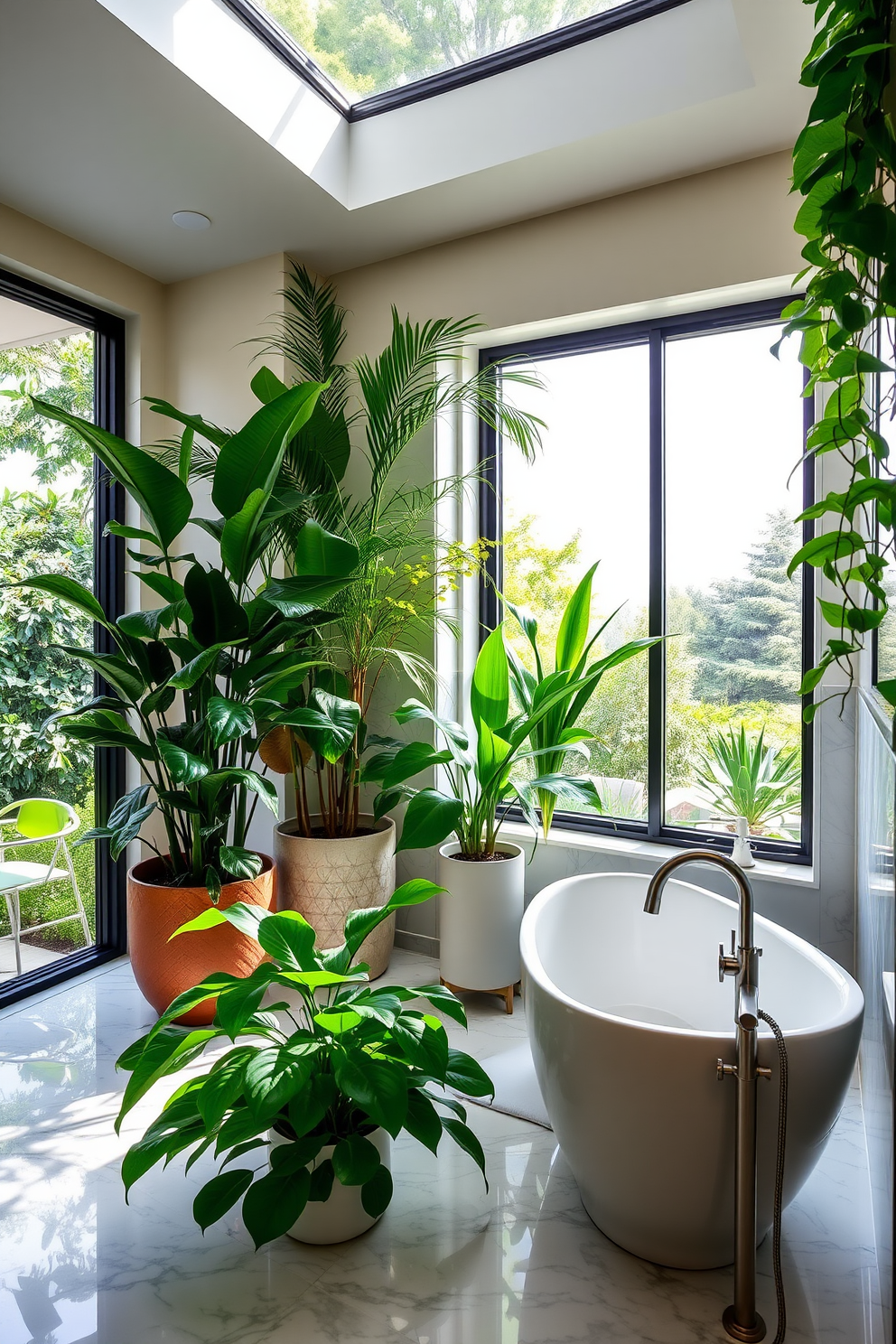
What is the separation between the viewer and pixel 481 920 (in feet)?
8.54

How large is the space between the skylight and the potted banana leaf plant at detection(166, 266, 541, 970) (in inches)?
28.2

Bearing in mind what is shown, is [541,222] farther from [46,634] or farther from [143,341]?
[46,634]

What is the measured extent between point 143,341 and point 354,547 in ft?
4.97

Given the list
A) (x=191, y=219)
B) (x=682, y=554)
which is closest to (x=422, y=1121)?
(x=682, y=554)

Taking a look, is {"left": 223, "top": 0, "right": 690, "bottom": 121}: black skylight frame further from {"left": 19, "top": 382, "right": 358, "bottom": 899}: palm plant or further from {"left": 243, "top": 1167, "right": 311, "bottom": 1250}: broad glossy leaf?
{"left": 243, "top": 1167, "right": 311, "bottom": 1250}: broad glossy leaf

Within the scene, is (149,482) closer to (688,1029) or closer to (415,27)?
(415,27)

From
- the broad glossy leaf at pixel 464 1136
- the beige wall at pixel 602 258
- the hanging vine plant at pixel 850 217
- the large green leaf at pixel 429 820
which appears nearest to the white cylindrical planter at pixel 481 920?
the large green leaf at pixel 429 820

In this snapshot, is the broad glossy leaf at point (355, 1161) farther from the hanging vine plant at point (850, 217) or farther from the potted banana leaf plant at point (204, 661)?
the hanging vine plant at point (850, 217)

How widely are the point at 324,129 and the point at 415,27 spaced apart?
41cm

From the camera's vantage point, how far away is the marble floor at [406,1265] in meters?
1.43

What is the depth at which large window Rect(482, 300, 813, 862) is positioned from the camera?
8.68ft

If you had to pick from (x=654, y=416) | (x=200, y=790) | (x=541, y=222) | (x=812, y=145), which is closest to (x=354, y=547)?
(x=200, y=790)

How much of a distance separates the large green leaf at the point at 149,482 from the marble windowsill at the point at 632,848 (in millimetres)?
1579

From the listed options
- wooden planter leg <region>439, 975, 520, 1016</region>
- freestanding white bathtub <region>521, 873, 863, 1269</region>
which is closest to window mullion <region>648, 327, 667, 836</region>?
wooden planter leg <region>439, 975, 520, 1016</region>
